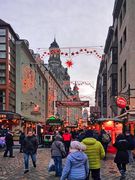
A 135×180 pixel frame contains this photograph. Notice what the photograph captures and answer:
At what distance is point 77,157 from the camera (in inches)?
319

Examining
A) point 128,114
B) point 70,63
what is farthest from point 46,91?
point 128,114

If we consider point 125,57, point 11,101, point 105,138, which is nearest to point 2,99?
point 11,101

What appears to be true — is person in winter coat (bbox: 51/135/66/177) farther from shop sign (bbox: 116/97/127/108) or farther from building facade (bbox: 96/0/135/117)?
building facade (bbox: 96/0/135/117)

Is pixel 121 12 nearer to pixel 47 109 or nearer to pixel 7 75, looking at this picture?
pixel 7 75

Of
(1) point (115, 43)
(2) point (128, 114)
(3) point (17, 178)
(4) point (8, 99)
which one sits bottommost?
(3) point (17, 178)

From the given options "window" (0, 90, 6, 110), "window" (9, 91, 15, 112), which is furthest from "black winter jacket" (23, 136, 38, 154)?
"window" (9, 91, 15, 112)

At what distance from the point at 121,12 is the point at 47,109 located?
6403 centimetres

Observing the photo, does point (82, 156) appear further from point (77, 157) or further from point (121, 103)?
point (121, 103)

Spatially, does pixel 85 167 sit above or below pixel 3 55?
below

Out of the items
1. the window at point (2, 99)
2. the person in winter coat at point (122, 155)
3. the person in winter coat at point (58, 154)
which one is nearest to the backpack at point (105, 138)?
the person in winter coat at point (58, 154)

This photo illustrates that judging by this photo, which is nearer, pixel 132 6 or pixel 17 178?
pixel 17 178

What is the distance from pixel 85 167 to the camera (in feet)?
27.0

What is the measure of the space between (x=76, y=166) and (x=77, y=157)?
17cm

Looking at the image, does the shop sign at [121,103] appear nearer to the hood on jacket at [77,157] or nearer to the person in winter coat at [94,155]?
the person in winter coat at [94,155]
